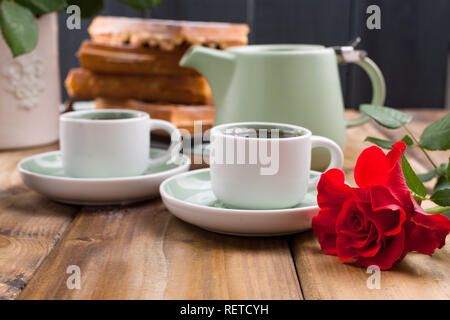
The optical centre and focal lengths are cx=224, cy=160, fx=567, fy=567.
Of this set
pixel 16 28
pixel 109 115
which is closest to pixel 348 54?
pixel 109 115

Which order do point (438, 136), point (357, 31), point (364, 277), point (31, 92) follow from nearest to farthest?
point (364, 277) < point (438, 136) < point (31, 92) < point (357, 31)

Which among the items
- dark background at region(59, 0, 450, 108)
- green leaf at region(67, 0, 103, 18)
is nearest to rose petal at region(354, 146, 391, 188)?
green leaf at region(67, 0, 103, 18)

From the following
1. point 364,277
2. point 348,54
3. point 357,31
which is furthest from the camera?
point 357,31

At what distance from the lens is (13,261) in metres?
0.52

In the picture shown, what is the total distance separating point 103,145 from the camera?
0.68 m

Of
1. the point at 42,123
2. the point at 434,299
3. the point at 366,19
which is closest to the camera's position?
the point at 434,299

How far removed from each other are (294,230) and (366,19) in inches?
54.0

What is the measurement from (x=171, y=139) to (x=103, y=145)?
0.11 m

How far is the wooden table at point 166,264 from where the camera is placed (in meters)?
0.45

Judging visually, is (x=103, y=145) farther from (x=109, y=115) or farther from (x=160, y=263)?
(x=160, y=263)

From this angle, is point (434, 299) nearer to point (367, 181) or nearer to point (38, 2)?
point (367, 181)

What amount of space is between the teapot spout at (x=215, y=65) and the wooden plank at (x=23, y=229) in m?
0.27

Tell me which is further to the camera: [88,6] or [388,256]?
[88,6]

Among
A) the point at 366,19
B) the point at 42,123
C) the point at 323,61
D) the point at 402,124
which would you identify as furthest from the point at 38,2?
the point at 366,19
